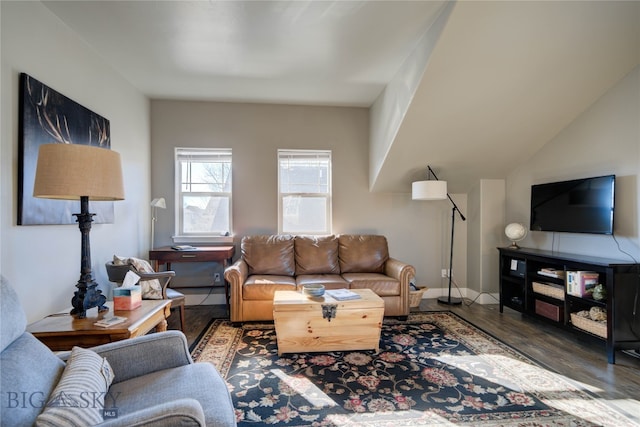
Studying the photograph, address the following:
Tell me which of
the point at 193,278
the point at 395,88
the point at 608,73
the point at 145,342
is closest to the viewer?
the point at 145,342

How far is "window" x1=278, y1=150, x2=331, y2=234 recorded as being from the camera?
4.06 m

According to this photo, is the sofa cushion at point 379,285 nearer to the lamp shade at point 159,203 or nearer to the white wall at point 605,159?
the white wall at point 605,159

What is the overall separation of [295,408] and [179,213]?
2.97m

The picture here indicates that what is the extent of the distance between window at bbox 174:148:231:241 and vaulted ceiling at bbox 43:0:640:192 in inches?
31.2

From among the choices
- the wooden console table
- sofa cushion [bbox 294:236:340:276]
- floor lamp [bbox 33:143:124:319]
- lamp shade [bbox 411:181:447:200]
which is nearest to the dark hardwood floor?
the wooden console table

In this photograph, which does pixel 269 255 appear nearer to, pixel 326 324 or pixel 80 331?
pixel 326 324

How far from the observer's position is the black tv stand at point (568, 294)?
90.7 inches

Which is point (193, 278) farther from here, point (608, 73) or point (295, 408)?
point (608, 73)

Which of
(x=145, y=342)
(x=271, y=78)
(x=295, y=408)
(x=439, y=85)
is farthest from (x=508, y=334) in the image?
(x=271, y=78)

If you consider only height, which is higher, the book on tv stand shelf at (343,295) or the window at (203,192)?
the window at (203,192)

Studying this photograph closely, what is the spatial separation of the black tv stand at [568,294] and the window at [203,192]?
11.4 feet

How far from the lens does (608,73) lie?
2582 millimetres

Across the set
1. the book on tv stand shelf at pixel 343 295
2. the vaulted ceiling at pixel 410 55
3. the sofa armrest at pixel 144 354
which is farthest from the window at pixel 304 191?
the sofa armrest at pixel 144 354

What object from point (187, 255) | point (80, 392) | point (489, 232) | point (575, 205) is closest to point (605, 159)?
point (575, 205)
